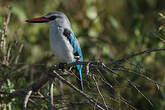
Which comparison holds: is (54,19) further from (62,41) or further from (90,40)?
(90,40)

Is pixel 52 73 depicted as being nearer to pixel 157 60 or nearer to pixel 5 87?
pixel 5 87

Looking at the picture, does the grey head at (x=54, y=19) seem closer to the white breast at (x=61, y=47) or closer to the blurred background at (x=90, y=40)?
the white breast at (x=61, y=47)

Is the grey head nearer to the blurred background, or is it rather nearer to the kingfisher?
the kingfisher

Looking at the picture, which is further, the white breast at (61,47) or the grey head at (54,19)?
the grey head at (54,19)

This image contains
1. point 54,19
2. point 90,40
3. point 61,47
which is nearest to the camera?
point 61,47

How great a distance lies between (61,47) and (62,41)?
0.07 m

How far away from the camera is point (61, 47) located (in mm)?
3594

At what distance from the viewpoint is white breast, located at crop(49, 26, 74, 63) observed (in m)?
3.59

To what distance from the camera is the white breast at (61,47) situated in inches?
141

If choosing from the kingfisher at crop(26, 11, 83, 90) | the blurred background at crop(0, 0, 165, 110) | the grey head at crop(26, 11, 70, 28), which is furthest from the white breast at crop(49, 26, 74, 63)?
the blurred background at crop(0, 0, 165, 110)

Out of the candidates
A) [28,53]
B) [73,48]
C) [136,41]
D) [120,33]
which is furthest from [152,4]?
[73,48]

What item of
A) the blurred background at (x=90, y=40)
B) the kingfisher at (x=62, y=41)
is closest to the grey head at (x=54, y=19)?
the kingfisher at (x=62, y=41)

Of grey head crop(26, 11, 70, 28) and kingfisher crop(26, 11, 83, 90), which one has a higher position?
grey head crop(26, 11, 70, 28)

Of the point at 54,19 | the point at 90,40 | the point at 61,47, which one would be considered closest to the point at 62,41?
the point at 61,47
